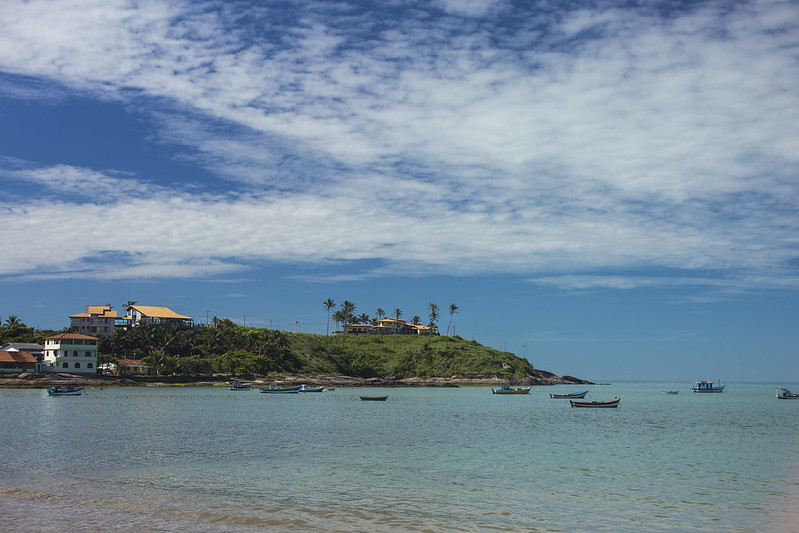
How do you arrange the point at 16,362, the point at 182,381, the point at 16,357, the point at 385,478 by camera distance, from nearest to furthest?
the point at 385,478
the point at 16,362
the point at 16,357
the point at 182,381

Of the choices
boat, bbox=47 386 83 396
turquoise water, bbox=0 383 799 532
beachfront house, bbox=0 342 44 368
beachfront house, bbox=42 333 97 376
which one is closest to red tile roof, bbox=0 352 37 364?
beachfront house, bbox=0 342 44 368

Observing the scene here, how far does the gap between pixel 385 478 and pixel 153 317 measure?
168m

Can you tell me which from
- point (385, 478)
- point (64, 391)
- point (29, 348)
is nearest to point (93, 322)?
point (29, 348)

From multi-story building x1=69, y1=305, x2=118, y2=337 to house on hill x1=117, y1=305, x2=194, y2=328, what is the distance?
4.66 m

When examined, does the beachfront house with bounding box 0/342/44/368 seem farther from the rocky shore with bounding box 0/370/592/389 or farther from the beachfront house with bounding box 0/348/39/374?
A: the rocky shore with bounding box 0/370/592/389

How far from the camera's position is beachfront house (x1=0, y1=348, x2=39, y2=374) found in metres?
127

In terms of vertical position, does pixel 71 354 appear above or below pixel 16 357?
above

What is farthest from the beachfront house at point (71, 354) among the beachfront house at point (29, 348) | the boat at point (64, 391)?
the boat at point (64, 391)

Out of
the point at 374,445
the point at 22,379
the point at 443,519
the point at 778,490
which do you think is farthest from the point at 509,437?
the point at 22,379

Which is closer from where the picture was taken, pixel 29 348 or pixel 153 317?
pixel 29 348

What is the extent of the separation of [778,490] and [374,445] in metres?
26.2

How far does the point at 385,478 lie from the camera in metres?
31.7

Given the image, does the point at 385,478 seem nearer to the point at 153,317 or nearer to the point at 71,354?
the point at 71,354

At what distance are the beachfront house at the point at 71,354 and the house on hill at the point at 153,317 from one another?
→ 3912 centimetres
